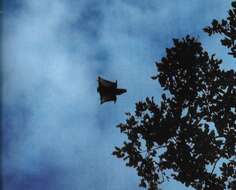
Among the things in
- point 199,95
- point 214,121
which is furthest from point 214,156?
point 199,95

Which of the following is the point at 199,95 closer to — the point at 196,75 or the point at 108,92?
the point at 196,75

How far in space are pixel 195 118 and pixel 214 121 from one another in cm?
62

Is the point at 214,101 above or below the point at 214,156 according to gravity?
above

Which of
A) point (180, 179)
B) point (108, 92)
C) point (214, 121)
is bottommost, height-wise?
point (180, 179)

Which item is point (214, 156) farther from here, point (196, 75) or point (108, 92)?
point (108, 92)

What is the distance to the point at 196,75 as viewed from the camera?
12977 millimetres

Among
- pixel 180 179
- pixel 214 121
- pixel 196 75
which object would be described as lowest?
pixel 180 179

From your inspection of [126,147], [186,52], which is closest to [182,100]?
[186,52]

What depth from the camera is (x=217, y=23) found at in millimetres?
13266

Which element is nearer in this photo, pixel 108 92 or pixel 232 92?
pixel 232 92

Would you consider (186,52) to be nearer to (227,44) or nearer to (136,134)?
(227,44)

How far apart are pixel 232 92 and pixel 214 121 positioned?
106 cm

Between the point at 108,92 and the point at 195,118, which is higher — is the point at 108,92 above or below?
above

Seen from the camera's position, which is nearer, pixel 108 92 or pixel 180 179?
pixel 180 179
